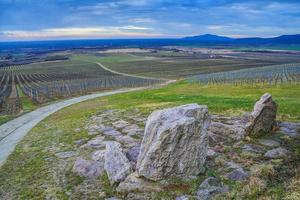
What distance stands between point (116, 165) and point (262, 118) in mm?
8845

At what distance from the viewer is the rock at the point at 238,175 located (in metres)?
14.5

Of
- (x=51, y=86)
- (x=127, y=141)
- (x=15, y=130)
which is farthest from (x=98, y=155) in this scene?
(x=51, y=86)

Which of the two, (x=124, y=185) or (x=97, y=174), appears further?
(x=97, y=174)

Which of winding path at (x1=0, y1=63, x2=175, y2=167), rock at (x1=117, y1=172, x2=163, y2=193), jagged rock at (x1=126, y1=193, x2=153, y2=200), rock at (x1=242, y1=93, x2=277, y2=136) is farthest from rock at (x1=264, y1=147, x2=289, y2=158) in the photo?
winding path at (x1=0, y1=63, x2=175, y2=167)

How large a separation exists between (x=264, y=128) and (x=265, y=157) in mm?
3475

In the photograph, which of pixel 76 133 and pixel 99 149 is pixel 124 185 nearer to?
pixel 99 149

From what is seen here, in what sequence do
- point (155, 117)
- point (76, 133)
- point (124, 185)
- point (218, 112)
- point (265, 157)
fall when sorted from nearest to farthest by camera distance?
point (124, 185) → point (155, 117) → point (265, 157) → point (76, 133) → point (218, 112)

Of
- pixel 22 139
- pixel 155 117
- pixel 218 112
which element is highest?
pixel 155 117

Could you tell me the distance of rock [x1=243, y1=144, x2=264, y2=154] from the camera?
57.8 ft

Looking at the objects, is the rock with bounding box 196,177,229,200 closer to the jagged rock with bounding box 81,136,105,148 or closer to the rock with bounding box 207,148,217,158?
the rock with bounding box 207,148,217,158

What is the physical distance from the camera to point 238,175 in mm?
14773

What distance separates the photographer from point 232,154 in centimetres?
1734

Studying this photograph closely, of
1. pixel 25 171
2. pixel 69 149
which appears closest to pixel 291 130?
pixel 69 149

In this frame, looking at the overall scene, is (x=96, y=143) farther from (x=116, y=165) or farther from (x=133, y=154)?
(x=116, y=165)
